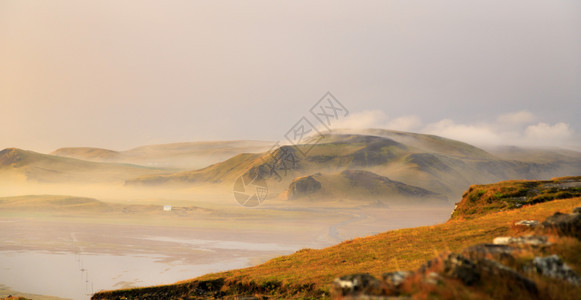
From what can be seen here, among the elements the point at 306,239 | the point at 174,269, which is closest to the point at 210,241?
the point at 306,239

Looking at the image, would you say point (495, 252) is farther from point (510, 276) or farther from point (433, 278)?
point (433, 278)

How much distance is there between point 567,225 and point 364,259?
1601 centimetres

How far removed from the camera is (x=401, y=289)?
1079 cm

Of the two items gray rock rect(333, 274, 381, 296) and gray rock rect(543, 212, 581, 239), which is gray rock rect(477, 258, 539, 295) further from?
gray rock rect(543, 212, 581, 239)

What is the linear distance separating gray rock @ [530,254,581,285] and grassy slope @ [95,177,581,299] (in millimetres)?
9290

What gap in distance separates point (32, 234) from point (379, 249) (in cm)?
20998

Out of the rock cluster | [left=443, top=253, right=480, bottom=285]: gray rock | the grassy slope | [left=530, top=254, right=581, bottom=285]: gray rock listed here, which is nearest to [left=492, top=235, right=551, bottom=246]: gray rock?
the rock cluster

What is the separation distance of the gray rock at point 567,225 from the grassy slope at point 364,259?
7378 millimetres

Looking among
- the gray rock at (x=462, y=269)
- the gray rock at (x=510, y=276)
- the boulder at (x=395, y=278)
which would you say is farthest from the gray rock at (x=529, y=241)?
the boulder at (x=395, y=278)

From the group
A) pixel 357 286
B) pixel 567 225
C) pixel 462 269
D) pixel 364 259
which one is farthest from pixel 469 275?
pixel 364 259

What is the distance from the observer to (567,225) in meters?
14.9

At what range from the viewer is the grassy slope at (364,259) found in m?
24.3

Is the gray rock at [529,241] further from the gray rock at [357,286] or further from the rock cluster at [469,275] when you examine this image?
the gray rock at [357,286]

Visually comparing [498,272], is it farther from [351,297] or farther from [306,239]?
[306,239]
